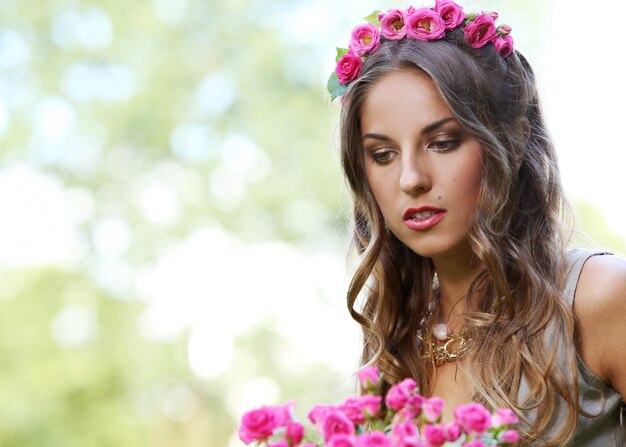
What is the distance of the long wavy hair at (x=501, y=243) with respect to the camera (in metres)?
2.22

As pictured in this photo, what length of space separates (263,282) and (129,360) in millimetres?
1568

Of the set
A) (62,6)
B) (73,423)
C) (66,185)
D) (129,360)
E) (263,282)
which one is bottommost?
Answer: (73,423)

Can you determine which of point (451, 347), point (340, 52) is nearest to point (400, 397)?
point (451, 347)

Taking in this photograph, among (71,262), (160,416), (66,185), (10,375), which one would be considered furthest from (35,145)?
(160,416)

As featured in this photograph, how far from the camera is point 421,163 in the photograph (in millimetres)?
2270

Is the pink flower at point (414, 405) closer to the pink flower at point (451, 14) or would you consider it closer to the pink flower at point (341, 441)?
the pink flower at point (341, 441)

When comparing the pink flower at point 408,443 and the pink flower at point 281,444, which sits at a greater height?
the pink flower at point 408,443

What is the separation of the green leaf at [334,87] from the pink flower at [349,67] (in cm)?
2

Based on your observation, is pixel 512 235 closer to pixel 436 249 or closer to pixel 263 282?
pixel 436 249

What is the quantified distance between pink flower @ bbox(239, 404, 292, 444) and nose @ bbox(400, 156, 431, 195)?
2.63 feet

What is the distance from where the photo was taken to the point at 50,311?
9469mm

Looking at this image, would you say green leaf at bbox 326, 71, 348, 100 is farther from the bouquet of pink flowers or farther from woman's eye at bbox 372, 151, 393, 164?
the bouquet of pink flowers

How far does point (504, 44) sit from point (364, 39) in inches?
13.9

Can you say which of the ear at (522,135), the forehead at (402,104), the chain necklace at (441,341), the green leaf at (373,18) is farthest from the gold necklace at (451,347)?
the green leaf at (373,18)
